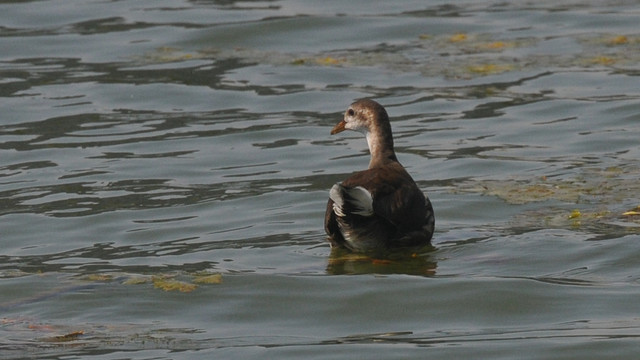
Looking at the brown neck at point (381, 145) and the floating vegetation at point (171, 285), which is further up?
the brown neck at point (381, 145)

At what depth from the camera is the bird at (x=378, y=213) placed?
9.59m

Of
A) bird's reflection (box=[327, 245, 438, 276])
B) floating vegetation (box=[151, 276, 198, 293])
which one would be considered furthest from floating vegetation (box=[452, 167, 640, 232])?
floating vegetation (box=[151, 276, 198, 293])

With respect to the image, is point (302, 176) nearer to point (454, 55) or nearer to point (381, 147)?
point (381, 147)

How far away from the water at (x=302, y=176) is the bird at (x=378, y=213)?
19 cm

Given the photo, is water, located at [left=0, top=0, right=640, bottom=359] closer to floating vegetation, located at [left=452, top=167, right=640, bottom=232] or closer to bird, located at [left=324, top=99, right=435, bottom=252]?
floating vegetation, located at [left=452, top=167, right=640, bottom=232]

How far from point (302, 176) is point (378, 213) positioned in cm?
320

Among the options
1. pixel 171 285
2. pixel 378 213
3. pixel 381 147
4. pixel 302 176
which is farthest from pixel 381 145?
pixel 171 285

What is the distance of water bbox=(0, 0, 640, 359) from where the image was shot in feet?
28.6

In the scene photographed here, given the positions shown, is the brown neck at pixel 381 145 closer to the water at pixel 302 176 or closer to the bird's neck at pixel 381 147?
the bird's neck at pixel 381 147

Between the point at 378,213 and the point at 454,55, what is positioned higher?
the point at 454,55

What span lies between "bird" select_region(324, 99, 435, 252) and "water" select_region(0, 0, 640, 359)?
190 millimetres

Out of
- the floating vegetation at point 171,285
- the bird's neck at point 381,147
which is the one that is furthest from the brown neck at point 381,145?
the floating vegetation at point 171,285

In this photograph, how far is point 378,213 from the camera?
32.0 ft

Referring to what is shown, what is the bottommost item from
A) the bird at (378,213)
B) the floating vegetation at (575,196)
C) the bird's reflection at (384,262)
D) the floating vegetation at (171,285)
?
the bird's reflection at (384,262)
